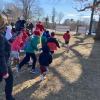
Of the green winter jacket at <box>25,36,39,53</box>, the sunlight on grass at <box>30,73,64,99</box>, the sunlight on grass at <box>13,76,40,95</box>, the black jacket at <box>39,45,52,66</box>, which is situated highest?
the green winter jacket at <box>25,36,39,53</box>

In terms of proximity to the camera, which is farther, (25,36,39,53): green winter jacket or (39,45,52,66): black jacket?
(25,36,39,53): green winter jacket

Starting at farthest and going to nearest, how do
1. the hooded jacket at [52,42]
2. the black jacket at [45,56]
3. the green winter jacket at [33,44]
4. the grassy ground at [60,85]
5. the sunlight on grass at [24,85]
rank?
the hooded jacket at [52,42] → the green winter jacket at [33,44] → the black jacket at [45,56] → the sunlight on grass at [24,85] → the grassy ground at [60,85]

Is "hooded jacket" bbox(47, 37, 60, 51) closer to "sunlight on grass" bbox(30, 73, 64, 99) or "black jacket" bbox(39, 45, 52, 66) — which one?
"black jacket" bbox(39, 45, 52, 66)

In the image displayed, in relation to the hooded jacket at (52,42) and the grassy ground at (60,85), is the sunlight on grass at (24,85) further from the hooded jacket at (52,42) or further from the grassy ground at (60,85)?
the hooded jacket at (52,42)

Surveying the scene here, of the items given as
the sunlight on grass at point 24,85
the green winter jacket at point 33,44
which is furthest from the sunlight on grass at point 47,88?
the green winter jacket at point 33,44

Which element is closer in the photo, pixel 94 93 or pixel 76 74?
pixel 94 93

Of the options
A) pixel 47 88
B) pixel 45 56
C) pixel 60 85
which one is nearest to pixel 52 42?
pixel 45 56

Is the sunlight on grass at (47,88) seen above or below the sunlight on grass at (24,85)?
below

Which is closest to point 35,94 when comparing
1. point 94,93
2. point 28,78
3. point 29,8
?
point 28,78

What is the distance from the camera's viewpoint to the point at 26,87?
10.4 ft

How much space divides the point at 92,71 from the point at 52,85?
7.36 feet

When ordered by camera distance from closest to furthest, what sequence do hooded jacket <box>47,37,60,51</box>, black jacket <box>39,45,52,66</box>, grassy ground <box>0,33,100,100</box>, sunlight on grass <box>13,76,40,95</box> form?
grassy ground <box>0,33,100,100</box> → sunlight on grass <box>13,76,40,95</box> → black jacket <box>39,45,52,66</box> → hooded jacket <box>47,37,60,51</box>

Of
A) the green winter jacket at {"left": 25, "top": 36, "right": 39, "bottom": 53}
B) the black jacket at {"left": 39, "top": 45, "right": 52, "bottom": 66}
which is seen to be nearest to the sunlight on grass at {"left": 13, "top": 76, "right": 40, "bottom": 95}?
the black jacket at {"left": 39, "top": 45, "right": 52, "bottom": 66}

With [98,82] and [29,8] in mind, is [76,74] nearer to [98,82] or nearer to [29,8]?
[98,82]
